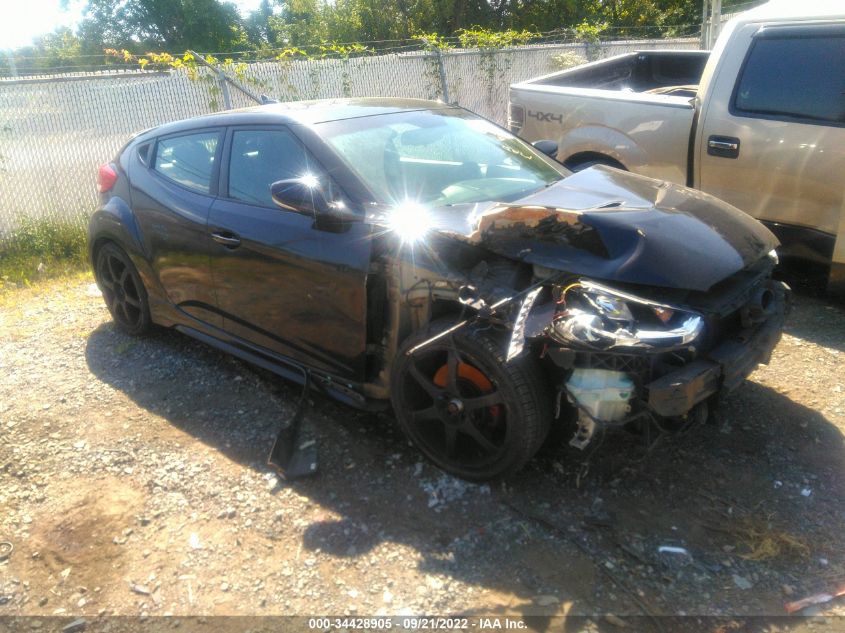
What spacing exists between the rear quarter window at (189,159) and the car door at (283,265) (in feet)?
0.56

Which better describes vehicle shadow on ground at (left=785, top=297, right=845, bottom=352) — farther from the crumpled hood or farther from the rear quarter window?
the rear quarter window

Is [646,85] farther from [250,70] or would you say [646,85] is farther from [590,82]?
[250,70]

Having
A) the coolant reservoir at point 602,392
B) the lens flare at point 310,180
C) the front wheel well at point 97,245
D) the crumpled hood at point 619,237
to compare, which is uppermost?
the lens flare at point 310,180

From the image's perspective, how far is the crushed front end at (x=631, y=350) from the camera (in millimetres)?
2695

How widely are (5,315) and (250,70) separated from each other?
476cm

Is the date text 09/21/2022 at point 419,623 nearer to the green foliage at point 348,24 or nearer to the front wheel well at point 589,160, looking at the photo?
the front wheel well at point 589,160

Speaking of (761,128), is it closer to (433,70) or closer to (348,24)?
(433,70)

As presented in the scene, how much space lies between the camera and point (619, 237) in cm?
299

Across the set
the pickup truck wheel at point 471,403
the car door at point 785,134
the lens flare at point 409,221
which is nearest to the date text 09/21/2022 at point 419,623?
the pickup truck wheel at point 471,403

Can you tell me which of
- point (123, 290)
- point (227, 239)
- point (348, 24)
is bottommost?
point (123, 290)

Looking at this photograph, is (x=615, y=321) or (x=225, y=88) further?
(x=225, y=88)

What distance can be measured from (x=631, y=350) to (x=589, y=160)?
3763mm

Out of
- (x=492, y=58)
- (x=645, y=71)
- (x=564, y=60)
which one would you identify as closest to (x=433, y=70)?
(x=492, y=58)

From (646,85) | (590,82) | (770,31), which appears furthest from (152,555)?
(646,85)
